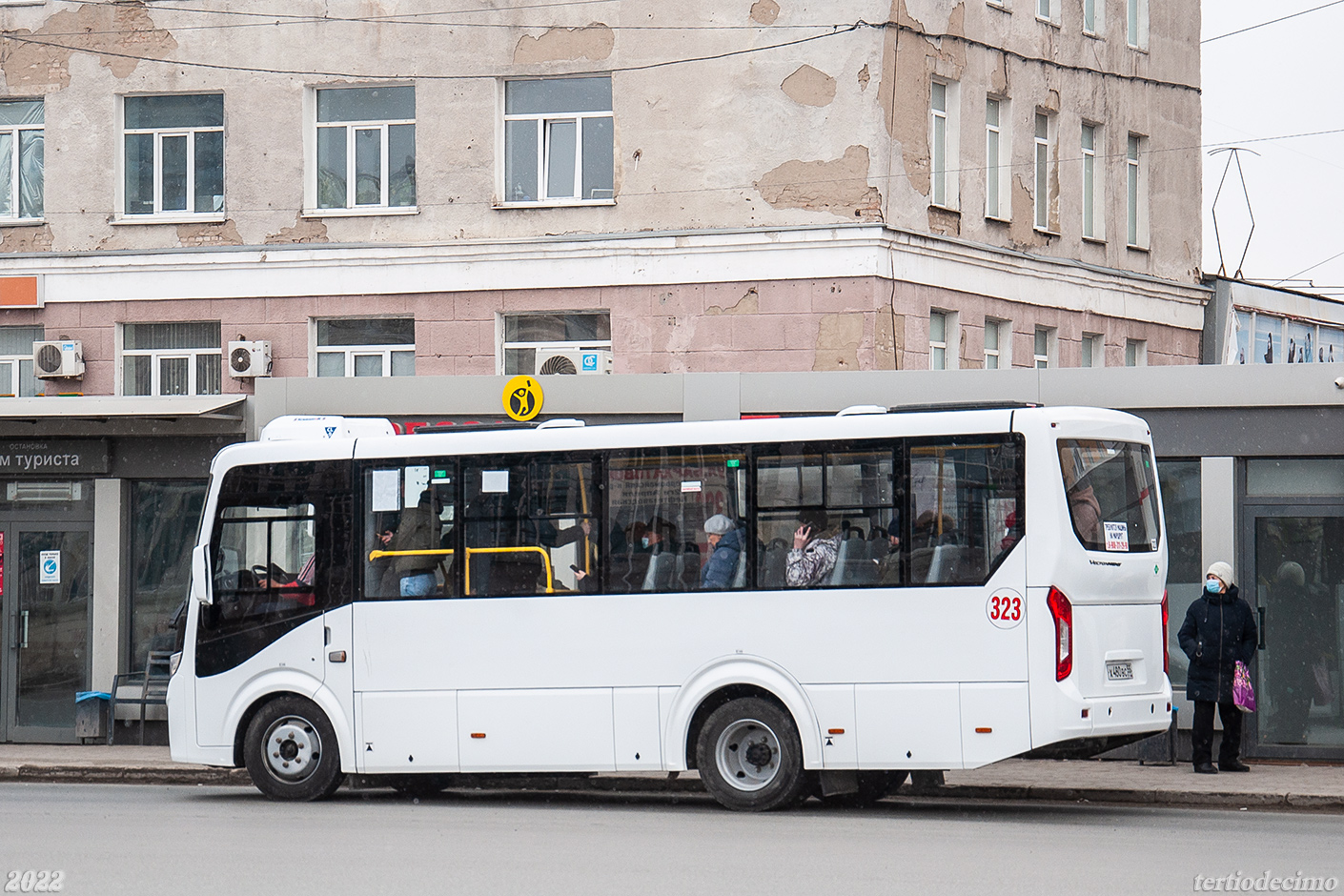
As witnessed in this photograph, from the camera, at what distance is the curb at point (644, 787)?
14266 millimetres

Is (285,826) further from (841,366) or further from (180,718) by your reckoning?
(841,366)

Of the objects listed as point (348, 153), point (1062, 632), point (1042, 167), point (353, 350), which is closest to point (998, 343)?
point (1042, 167)

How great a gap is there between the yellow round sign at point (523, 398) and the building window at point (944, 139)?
22.9ft

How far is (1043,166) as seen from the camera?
26.4 meters

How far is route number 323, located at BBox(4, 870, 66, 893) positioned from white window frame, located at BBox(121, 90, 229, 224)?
51.3 feet

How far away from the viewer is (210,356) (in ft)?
81.5

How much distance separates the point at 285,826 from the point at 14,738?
29.1 feet

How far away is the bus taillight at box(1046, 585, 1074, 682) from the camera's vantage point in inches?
494

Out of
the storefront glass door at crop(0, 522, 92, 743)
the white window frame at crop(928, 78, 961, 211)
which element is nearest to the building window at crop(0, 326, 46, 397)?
the storefront glass door at crop(0, 522, 92, 743)

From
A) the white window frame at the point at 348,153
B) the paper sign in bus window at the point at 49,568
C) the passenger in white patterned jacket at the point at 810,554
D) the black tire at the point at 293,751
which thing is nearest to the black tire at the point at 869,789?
the passenger in white patterned jacket at the point at 810,554

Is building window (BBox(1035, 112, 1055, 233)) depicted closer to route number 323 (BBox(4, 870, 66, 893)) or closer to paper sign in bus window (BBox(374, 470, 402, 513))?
paper sign in bus window (BBox(374, 470, 402, 513))

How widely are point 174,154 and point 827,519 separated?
578 inches

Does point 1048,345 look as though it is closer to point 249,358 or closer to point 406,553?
point 249,358

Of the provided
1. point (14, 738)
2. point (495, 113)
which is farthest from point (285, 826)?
point (495, 113)
